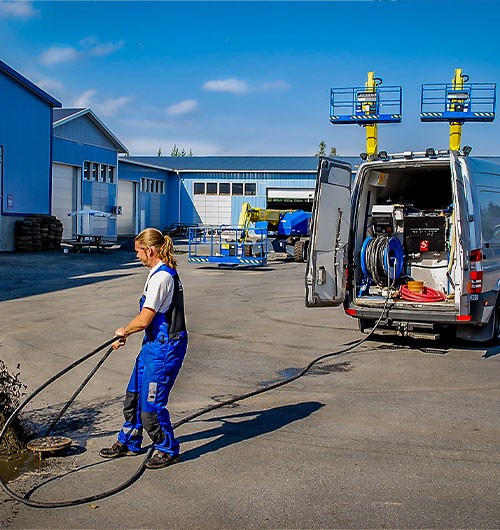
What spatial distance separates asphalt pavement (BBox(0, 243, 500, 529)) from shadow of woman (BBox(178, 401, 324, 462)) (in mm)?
19

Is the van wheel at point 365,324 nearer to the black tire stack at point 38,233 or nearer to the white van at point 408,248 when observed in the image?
the white van at point 408,248

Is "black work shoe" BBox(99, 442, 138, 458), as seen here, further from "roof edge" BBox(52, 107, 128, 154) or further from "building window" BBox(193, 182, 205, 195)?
"building window" BBox(193, 182, 205, 195)

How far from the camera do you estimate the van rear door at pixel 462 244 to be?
9.73 metres

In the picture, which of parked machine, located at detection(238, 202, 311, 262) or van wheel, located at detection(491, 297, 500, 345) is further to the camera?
parked machine, located at detection(238, 202, 311, 262)

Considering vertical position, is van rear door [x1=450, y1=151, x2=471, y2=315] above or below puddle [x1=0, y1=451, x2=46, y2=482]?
above

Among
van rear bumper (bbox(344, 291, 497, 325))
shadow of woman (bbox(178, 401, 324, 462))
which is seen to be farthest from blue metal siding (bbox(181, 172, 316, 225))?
shadow of woman (bbox(178, 401, 324, 462))

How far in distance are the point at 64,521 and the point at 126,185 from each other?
40.6 metres

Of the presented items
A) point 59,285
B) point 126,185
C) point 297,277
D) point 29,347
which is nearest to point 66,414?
point 29,347

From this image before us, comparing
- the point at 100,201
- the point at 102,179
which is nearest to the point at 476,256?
the point at 100,201

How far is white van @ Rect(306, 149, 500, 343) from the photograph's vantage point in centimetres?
990

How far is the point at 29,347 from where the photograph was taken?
10547 mm

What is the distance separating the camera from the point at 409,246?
11.5 meters

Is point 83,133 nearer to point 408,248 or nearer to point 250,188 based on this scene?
point 250,188

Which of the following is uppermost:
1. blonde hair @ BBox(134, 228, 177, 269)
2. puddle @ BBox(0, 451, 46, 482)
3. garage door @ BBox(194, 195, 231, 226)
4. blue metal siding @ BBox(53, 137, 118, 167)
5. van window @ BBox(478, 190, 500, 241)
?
blue metal siding @ BBox(53, 137, 118, 167)
